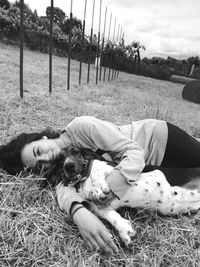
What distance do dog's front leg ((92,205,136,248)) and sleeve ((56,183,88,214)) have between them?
9cm

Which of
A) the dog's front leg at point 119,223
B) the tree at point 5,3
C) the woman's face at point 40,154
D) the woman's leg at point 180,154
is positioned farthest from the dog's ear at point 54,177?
the tree at point 5,3

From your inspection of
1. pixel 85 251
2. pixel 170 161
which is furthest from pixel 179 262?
pixel 170 161

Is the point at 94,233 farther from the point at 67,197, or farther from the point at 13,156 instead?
the point at 13,156

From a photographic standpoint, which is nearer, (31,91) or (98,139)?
(98,139)

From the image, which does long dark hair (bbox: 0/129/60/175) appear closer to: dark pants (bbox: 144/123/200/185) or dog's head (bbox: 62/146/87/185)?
dog's head (bbox: 62/146/87/185)

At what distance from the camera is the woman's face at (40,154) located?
1554 mm

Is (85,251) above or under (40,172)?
under

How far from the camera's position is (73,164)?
1510 mm

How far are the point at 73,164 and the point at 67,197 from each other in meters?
0.20

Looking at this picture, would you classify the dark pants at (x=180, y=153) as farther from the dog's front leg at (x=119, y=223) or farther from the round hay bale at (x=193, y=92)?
the round hay bale at (x=193, y=92)

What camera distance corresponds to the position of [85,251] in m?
1.15

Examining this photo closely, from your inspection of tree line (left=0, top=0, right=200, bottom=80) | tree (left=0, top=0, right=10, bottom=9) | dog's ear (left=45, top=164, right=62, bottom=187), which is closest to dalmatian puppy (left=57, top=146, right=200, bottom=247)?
dog's ear (left=45, top=164, right=62, bottom=187)

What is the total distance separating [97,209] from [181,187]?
1.48ft

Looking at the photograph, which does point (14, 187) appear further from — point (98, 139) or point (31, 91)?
point (31, 91)
